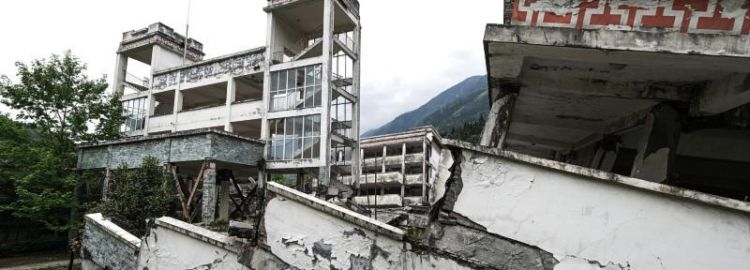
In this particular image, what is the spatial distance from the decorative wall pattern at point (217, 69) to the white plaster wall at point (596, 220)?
18.5 m

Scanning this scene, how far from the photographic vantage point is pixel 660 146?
511 cm

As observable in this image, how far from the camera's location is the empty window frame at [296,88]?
1956 centimetres

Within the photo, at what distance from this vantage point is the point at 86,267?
8766mm

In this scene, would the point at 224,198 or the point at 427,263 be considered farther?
the point at 224,198

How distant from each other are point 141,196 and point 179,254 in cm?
843

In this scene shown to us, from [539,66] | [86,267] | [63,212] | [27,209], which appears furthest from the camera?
[63,212]

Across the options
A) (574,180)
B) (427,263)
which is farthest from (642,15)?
(427,263)

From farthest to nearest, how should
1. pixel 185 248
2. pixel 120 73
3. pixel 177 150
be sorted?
pixel 120 73 → pixel 177 150 → pixel 185 248

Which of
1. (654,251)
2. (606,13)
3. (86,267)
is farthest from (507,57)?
(86,267)

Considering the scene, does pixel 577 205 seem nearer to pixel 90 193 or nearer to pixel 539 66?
pixel 539 66

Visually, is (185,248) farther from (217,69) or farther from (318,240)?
(217,69)

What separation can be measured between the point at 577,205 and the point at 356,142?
60.6 ft

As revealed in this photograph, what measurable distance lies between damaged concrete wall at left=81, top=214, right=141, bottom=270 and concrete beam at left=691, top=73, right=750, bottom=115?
7603 mm

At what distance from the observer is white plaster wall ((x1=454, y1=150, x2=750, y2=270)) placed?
3652 millimetres
